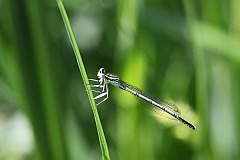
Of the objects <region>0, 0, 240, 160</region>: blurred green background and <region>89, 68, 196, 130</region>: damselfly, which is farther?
<region>89, 68, 196, 130</region>: damselfly

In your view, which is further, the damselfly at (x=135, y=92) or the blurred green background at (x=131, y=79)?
the damselfly at (x=135, y=92)

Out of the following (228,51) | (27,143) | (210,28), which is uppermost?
(210,28)

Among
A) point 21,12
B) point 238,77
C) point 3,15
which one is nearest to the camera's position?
point 21,12

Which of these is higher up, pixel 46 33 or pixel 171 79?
pixel 171 79

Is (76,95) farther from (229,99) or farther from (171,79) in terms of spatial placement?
(229,99)

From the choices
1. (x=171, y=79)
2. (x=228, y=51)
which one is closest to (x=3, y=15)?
(x=171, y=79)

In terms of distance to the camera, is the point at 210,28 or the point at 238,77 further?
the point at 210,28

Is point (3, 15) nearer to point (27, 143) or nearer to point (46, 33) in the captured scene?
point (27, 143)

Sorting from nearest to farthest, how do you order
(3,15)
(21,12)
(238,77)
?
1. (21,12)
2. (238,77)
3. (3,15)
